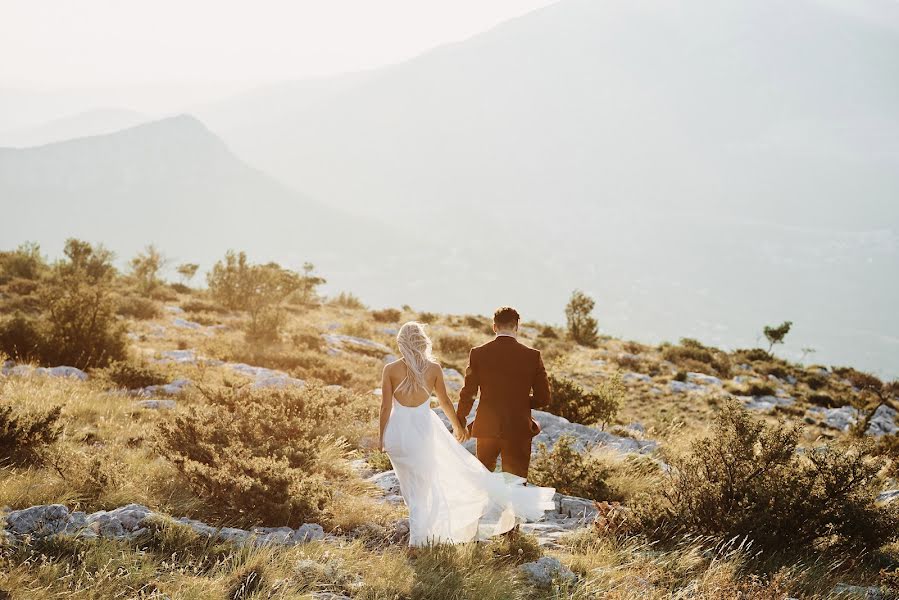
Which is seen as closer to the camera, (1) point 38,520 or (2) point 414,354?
(1) point 38,520

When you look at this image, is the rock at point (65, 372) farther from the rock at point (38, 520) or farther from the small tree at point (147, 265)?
the small tree at point (147, 265)

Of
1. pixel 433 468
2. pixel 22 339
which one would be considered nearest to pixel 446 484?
pixel 433 468

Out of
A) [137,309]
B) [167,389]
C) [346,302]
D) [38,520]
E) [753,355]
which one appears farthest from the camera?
[346,302]

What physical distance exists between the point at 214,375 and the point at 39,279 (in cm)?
1386

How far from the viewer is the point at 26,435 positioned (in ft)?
20.7

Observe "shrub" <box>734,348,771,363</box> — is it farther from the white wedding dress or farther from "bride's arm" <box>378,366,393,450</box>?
"bride's arm" <box>378,366,393,450</box>

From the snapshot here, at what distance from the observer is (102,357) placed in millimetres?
11625

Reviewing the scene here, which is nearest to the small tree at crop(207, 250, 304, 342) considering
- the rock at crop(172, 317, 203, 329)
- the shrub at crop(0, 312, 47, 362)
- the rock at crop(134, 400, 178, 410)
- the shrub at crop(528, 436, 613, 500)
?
the rock at crop(172, 317, 203, 329)

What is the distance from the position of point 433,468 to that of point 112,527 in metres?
2.72

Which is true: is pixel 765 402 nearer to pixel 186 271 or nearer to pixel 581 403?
pixel 581 403

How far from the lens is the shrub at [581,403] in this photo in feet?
41.0

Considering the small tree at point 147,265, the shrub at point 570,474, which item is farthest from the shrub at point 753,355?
the small tree at point 147,265

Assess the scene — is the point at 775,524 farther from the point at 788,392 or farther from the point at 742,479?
the point at 788,392

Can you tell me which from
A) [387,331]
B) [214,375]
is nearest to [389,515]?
[214,375]
